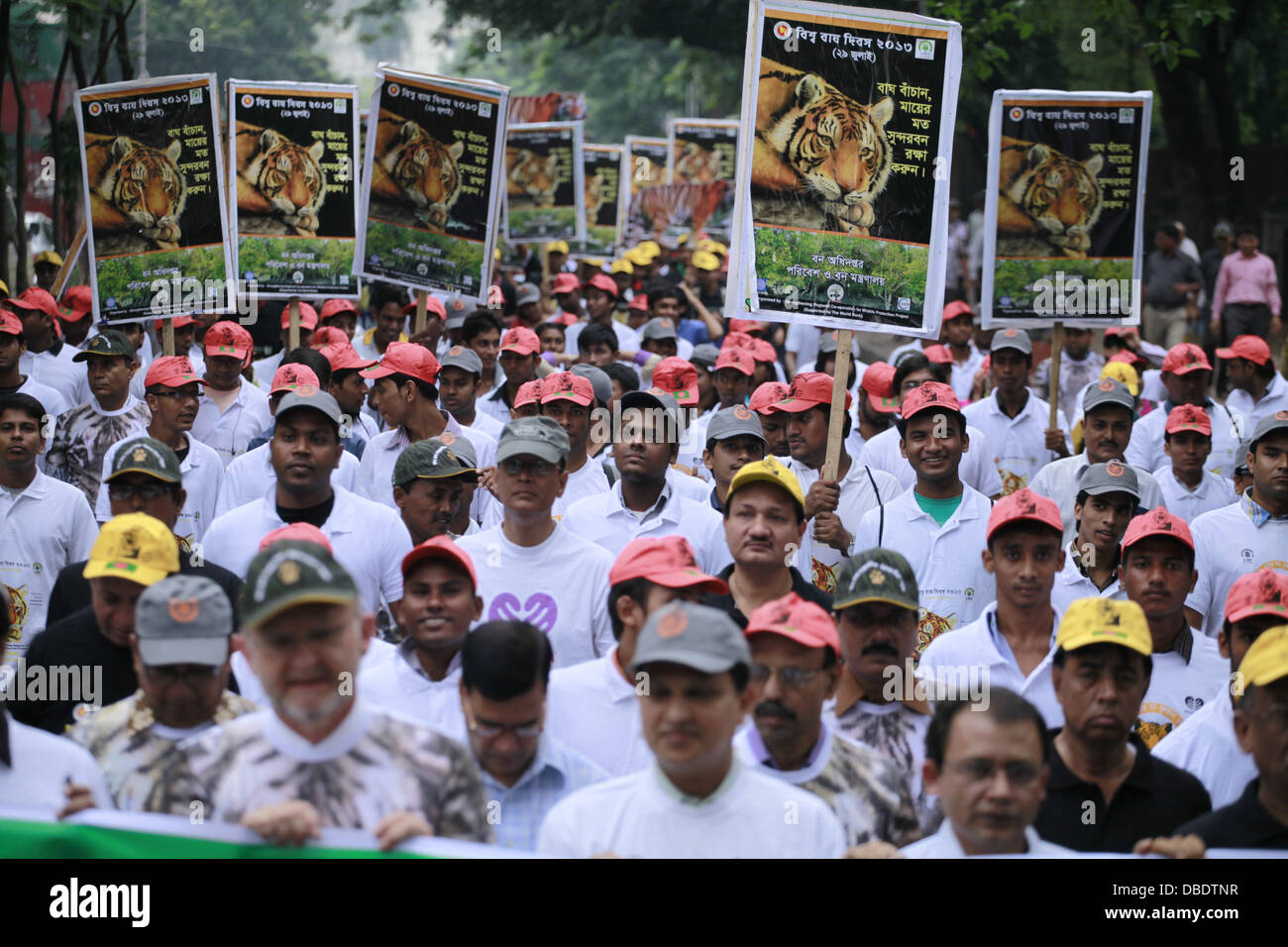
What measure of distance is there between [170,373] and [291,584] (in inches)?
207

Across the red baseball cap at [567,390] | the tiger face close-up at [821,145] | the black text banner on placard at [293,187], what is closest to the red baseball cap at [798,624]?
the tiger face close-up at [821,145]

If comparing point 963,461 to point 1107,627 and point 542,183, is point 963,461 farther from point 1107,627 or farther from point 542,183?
point 542,183

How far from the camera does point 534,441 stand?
645cm

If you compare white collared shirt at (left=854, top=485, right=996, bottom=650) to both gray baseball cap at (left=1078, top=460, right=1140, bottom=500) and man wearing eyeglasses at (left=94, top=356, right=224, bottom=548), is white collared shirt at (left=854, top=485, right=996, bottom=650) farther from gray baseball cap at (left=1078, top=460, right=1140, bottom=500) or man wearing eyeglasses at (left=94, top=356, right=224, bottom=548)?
man wearing eyeglasses at (left=94, top=356, right=224, bottom=548)

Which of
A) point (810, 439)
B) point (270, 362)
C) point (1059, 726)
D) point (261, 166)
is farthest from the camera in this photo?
point (270, 362)

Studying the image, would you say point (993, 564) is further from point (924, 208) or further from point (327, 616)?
point (327, 616)

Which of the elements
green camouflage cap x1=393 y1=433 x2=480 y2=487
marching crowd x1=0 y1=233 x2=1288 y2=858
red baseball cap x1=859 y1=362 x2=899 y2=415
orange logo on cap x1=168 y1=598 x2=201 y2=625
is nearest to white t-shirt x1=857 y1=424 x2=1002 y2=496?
marching crowd x1=0 y1=233 x2=1288 y2=858

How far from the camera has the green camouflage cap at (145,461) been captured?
6.42 metres

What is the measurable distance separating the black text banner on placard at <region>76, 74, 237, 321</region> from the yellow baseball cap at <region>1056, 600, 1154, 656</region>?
6.85 m

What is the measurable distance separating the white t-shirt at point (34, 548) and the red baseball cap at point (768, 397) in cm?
342

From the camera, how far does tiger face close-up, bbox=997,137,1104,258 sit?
10.2 m
